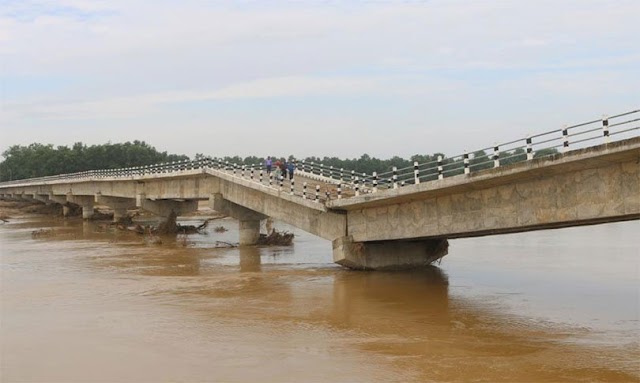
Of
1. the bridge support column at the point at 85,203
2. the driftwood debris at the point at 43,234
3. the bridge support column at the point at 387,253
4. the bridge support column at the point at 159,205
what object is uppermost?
the bridge support column at the point at 85,203

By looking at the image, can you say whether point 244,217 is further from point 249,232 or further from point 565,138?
point 565,138

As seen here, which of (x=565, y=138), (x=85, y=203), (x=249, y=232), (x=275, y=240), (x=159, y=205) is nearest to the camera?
(x=565, y=138)

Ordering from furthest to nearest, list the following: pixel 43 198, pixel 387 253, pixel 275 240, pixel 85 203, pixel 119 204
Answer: pixel 43 198, pixel 85 203, pixel 119 204, pixel 275 240, pixel 387 253

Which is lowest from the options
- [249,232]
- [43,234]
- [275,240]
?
[275,240]

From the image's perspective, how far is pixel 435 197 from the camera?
78.1ft

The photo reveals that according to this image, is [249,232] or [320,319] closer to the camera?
[320,319]

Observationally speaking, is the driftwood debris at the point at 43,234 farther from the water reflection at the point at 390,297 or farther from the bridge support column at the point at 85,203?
the water reflection at the point at 390,297

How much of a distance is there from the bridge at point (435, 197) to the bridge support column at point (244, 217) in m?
0.06

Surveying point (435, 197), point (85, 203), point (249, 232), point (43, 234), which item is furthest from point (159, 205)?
point (435, 197)

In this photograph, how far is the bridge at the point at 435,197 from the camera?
17.5 metres

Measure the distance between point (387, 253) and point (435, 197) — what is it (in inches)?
175

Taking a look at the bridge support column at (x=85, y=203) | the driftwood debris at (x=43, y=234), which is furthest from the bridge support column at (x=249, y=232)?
the bridge support column at (x=85, y=203)

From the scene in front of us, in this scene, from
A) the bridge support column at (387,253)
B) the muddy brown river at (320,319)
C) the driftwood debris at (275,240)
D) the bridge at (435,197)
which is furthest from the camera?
the driftwood debris at (275,240)

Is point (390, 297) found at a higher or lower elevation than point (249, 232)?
lower
